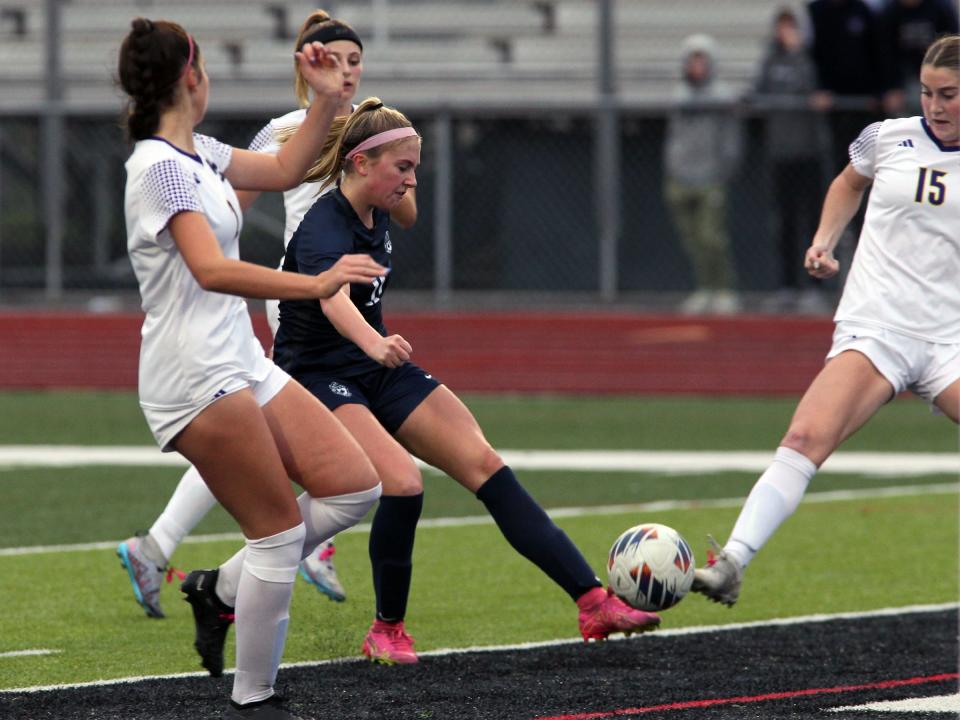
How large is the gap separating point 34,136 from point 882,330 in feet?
37.3

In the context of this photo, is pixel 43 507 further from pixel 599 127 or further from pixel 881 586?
pixel 599 127

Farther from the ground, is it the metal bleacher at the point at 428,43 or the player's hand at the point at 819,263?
the metal bleacher at the point at 428,43

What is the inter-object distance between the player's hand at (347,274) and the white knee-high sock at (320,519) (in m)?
0.83

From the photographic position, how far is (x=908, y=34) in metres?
15.0

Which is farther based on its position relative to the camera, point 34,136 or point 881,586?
point 34,136

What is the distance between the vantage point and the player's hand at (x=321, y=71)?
222 inches

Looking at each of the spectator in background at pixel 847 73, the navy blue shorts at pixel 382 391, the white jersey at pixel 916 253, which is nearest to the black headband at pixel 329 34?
the navy blue shorts at pixel 382 391

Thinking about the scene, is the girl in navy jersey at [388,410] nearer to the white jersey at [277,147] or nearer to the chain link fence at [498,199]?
the white jersey at [277,147]

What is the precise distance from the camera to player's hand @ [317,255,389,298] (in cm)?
479

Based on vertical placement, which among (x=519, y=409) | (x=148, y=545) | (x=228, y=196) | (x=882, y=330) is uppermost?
(x=228, y=196)

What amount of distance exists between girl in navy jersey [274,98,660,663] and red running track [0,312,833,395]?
9612 millimetres

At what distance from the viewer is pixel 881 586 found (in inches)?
311

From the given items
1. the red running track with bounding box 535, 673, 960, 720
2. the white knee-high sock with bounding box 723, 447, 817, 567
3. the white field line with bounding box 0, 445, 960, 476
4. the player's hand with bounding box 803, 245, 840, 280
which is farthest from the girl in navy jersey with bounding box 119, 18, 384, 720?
the white field line with bounding box 0, 445, 960, 476

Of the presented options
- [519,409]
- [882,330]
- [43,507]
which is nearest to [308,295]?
[882,330]
